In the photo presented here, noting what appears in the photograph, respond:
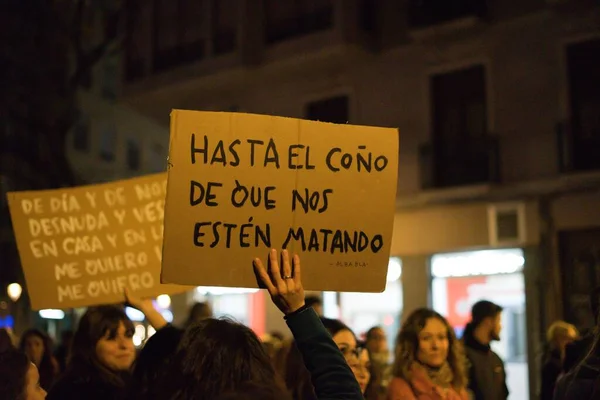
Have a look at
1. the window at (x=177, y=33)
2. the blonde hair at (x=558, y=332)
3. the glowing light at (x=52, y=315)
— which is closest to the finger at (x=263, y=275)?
the blonde hair at (x=558, y=332)

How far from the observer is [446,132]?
15.4m

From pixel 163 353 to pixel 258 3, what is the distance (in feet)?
50.8

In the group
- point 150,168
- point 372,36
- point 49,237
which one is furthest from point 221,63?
point 150,168

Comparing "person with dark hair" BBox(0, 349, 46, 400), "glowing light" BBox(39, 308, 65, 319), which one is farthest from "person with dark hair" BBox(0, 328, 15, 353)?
"glowing light" BBox(39, 308, 65, 319)

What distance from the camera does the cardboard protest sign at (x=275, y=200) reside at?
343 centimetres

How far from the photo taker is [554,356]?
27.0ft

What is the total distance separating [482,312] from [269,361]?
4.89 meters

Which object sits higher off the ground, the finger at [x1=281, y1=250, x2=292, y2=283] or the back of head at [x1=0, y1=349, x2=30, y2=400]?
the finger at [x1=281, y1=250, x2=292, y2=283]

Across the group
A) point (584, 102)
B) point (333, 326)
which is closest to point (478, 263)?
point (584, 102)

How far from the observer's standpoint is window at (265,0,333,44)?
53.9ft

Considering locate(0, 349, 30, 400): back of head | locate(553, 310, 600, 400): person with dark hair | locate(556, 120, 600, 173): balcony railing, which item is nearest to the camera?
locate(553, 310, 600, 400): person with dark hair

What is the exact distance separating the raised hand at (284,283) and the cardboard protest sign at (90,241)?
255 cm

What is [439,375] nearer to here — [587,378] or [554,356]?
[587,378]

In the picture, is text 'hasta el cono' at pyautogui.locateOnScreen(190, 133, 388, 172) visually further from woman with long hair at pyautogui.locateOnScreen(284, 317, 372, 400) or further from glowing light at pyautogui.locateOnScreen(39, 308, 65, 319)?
glowing light at pyautogui.locateOnScreen(39, 308, 65, 319)
